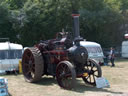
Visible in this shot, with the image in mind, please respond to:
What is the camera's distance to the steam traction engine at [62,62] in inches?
340

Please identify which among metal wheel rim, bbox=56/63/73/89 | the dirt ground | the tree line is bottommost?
the dirt ground

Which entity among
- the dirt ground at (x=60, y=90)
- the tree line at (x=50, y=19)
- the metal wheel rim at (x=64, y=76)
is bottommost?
the dirt ground at (x=60, y=90)

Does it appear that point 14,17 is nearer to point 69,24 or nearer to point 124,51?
point 69,24

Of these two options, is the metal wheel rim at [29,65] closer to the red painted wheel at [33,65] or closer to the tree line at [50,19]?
the red painted wheel at [33,65]

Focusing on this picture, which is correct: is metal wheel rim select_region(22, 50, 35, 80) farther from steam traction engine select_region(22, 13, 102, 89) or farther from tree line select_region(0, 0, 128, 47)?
tree line select_region(0, 0, 128, 47)

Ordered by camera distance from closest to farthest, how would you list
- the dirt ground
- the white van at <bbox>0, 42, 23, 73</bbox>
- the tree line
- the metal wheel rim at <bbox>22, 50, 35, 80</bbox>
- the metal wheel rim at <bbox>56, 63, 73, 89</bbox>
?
the dirt ground → the metal wheel rim at <bbox>56, 63, 73, 89</bbox> → the metal wheel rim at <bbox>22, 50, 35, 80</bbox> → the white van at <bbox>0, 42, 23, 73</bbox> → the tree line

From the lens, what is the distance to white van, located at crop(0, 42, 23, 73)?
1316 cm

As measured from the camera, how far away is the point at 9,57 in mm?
13484

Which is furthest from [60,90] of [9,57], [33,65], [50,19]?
[50,19]

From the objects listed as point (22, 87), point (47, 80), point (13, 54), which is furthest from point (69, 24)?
point (22, 87)

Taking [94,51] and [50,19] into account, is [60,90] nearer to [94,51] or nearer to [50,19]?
[94,51]

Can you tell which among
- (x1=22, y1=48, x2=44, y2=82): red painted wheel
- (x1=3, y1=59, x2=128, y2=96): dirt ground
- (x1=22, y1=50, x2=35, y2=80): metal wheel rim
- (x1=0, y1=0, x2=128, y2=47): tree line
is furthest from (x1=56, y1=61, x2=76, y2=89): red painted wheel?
(x1=0, y1=0, x2=128, y2=47): tree line

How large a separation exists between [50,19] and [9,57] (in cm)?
1136

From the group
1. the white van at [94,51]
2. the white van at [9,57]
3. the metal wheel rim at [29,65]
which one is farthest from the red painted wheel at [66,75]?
the white van at [94,51]
